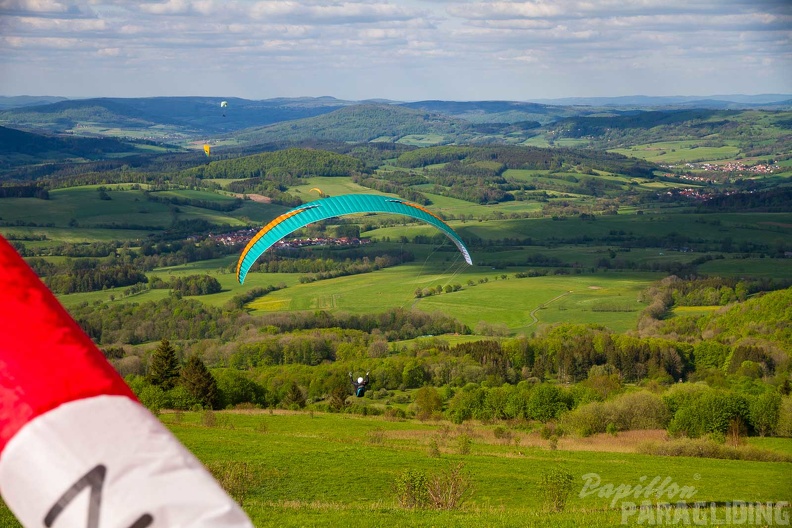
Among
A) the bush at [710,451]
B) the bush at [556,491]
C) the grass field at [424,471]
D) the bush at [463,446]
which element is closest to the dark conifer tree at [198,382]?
the grass field at [424,471]

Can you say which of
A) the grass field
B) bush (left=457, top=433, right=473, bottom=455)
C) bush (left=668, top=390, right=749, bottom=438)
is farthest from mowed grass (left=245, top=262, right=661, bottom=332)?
bush (left=457, top=433, right=473, bottom=455)

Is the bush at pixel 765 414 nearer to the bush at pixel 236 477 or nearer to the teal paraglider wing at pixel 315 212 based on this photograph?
the teal paraglider wing at pixel 315 212

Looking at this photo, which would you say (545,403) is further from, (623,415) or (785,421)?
(785,421)

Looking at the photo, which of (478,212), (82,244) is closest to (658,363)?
(82,244)

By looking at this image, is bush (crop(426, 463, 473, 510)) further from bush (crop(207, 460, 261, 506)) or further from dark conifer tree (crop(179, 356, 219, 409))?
dark conifer tree (crop(179, 356, 219, 409))

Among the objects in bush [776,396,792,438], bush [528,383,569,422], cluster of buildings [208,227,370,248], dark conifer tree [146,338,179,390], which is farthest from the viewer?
cluster of buildings [208,227,370,248]

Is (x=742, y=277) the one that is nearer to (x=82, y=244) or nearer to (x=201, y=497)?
(x=82, y=244)

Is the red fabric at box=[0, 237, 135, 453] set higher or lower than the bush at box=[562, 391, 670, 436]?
higher

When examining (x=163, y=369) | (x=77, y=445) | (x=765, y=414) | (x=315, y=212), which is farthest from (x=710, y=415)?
(x=77, y=445)
